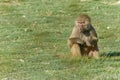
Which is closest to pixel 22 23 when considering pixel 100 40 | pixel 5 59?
pixel 100 40

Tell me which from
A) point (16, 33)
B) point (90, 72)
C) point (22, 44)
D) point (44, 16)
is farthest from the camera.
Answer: point (44, 16)

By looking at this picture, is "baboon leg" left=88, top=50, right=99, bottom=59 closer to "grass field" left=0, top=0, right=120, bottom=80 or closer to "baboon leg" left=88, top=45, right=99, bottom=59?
"baboon leg" left=88, top=45, right=99, bottom=59

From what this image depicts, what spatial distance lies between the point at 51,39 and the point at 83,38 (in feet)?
13.8

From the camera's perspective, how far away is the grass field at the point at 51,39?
10.9 metres

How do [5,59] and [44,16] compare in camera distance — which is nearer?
[5,59]

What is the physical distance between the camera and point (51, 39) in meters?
16.7

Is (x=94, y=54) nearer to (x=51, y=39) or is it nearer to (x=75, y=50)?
(x=75, y=50)

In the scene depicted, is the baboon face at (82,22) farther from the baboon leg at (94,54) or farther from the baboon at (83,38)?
the baboon leg at (94,54)

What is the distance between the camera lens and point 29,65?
11.8m

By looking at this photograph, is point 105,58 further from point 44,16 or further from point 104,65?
point 44,16

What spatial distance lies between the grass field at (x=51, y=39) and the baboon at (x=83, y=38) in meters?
0.30

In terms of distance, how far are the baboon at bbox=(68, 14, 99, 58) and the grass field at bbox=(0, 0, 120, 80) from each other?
30 cm

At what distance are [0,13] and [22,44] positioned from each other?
7.80 meters

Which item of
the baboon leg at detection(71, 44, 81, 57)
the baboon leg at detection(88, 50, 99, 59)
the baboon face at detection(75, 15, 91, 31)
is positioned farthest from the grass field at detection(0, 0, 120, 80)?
the baboon face at detection(75, 15, 91, 31)
